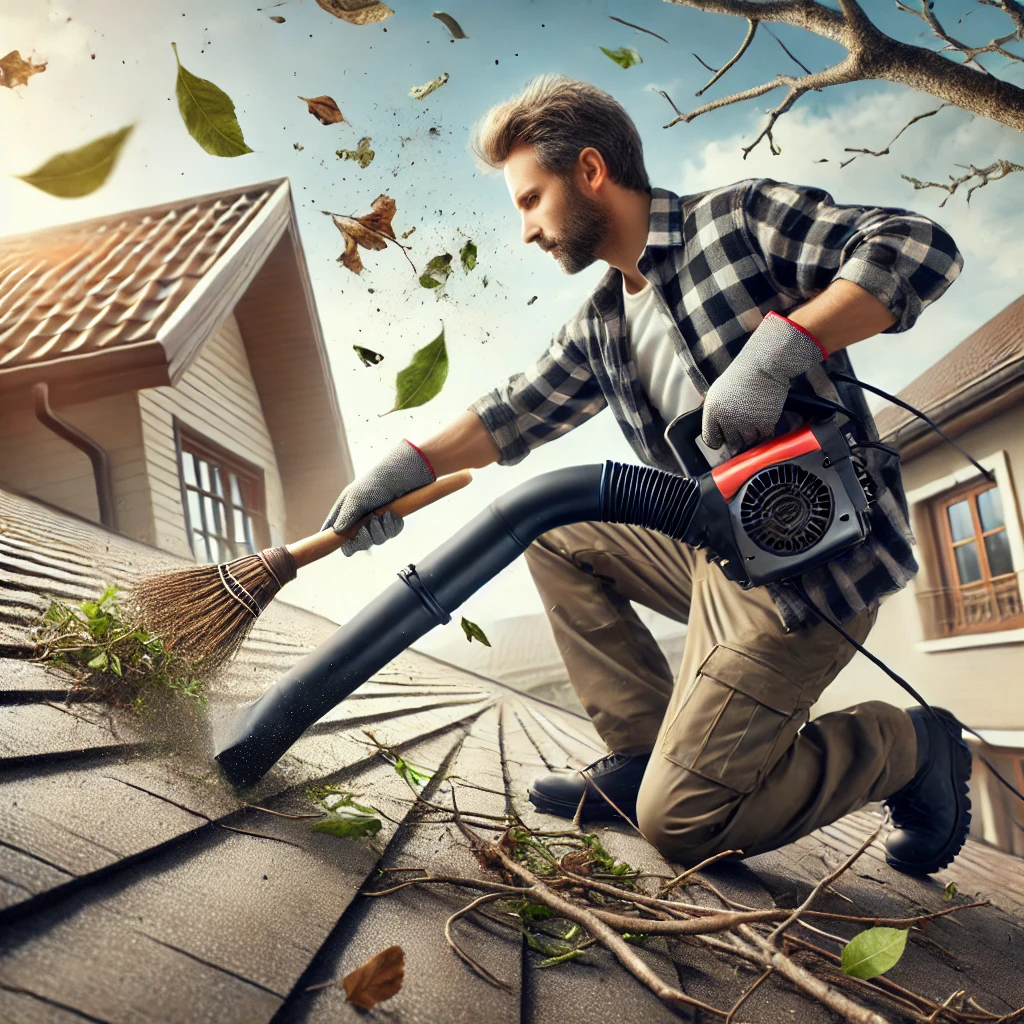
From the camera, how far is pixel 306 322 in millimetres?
5652

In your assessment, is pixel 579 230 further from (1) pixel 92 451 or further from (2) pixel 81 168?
(1) pixel 92 451

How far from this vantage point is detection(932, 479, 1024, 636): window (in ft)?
16.0

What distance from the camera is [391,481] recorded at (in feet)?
5.57

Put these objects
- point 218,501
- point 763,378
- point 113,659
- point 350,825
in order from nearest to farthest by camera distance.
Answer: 1. point 350,825
2. point 113,659
3. point 763,378
4. point 218,501

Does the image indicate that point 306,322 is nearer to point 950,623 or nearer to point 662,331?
point 662,331

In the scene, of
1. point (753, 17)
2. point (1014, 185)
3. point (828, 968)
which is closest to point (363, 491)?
point (828, 968)

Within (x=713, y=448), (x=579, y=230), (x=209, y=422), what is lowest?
(x=713, y=448)

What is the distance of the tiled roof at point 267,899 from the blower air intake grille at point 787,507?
60cm

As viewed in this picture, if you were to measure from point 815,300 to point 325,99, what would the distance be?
5.34 feet

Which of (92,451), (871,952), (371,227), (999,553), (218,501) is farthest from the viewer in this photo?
(999,553)

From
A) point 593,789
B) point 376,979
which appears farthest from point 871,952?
point 593,789

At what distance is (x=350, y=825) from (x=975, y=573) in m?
5.20

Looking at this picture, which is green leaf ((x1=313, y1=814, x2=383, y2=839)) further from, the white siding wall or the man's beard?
the white siding wall

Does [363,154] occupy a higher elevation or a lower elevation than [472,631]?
higher
